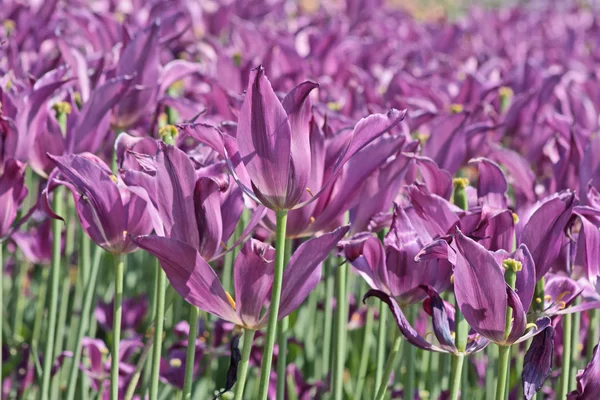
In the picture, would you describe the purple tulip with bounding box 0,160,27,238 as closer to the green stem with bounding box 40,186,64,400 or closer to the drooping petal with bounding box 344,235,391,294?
the green stem with bounding box 40,186,64,400

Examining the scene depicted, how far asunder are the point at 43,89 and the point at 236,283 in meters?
0.74

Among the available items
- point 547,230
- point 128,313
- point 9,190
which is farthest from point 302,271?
point 128,313

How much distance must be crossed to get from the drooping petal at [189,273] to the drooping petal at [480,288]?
37cm

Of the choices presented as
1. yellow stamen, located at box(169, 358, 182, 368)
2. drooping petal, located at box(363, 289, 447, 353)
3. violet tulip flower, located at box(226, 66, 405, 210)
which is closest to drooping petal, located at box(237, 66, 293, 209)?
violet tulip flower, located at box(226, 66, 405, 210)

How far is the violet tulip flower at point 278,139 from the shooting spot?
138 centimetres

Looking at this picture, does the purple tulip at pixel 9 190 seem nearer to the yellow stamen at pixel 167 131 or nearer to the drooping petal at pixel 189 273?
the yellow stamen at pixel 167 131

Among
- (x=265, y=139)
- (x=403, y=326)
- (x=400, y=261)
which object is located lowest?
(x=403, y=326)

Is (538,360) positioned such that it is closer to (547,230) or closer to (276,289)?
(547,230)

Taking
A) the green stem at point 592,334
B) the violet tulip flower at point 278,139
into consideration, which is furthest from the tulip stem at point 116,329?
the green stem at point 592,334

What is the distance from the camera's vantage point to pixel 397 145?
68.9 inches

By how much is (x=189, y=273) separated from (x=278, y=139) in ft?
0.81

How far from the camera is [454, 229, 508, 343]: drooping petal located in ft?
4.42

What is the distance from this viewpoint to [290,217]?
1.76m

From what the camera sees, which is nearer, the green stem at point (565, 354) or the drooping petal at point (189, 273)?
the drooping petal at point (189, 273)
